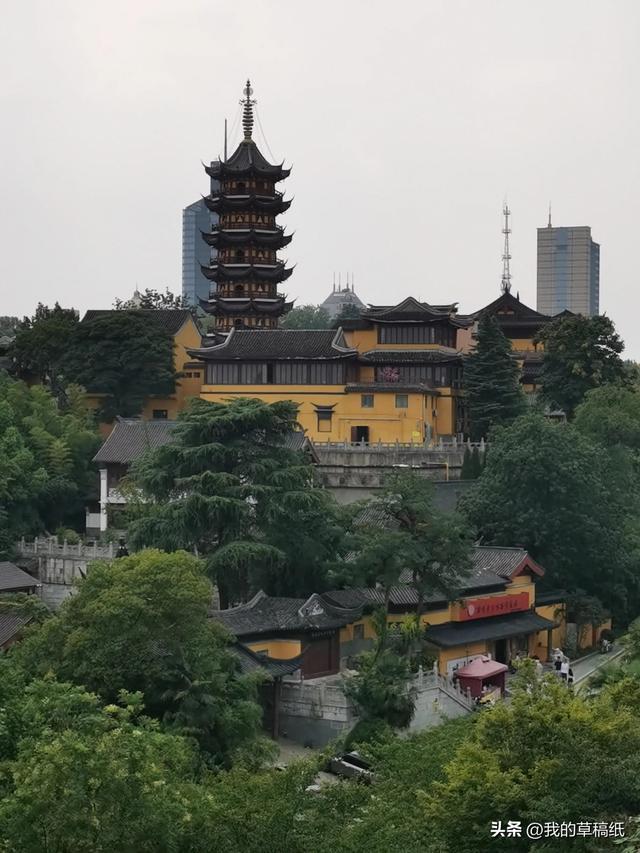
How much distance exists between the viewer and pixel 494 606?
42.1 m

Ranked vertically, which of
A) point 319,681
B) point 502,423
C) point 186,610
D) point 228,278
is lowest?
point 319,681

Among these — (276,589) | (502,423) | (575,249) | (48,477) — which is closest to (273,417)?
Result: (276,589)

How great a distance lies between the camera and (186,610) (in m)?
30.0

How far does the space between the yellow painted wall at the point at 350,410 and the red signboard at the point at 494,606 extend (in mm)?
12788

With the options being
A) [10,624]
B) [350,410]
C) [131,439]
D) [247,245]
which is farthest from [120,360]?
[10,624]

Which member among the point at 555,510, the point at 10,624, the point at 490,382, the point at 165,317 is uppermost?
the point at 165,317

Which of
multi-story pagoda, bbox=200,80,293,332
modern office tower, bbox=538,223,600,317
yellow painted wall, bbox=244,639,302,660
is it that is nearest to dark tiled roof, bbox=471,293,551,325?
multi-story pagoda, bbox=200,80,293,332

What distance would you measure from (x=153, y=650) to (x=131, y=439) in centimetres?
2013

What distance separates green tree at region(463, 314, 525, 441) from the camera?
55.3m

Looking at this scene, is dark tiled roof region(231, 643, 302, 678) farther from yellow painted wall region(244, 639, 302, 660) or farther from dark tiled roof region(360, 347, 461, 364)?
dark tiled roof region(360, 347, 461, 364)

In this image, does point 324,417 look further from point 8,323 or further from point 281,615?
point 8,323

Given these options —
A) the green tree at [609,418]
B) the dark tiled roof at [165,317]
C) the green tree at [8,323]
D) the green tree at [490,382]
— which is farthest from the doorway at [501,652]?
the green tree at [8,323]

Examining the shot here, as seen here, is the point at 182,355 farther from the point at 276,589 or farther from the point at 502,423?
the point at 276,589

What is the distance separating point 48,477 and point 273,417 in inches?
403
